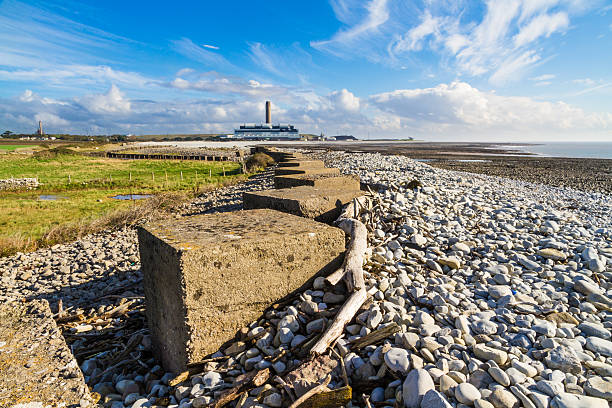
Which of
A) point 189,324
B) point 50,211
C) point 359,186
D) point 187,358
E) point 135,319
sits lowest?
point 50,211

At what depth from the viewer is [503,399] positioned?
2189 mm

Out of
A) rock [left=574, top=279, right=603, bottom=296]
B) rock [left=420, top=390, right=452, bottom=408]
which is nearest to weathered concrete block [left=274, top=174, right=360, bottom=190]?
rock [left=574, top=279, right=603, bottom=296]

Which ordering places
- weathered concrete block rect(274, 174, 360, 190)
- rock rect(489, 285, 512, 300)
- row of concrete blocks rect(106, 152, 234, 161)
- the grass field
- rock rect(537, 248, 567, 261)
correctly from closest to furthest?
1. rock rect(489, 285, 512, 300)
2. rock rect(537, 248, 567, 261)
3. weathered concrete block rect(274, 174, 360, 190)
4. the grass field
5. row of concrete blocks rect(106, 152, 234, 161)

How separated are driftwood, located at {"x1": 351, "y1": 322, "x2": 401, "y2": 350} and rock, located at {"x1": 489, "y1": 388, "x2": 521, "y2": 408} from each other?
0.81 metres

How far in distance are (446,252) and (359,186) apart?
344cm

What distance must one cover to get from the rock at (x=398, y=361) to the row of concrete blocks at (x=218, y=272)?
1245 mm

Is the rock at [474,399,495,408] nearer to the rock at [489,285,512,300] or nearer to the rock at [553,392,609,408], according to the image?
the rock at [553,392,609,408]

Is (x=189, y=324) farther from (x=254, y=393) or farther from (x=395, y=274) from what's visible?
(x=395, y=274)

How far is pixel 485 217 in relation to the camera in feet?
22.2

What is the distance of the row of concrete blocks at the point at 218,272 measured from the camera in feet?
10.00

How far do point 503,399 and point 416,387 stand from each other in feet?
1.74

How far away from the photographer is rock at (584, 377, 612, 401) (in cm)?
226

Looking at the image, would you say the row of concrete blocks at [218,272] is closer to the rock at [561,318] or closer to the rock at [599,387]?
the rock at [561,318]

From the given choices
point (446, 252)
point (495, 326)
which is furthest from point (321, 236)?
point (446, 252)
